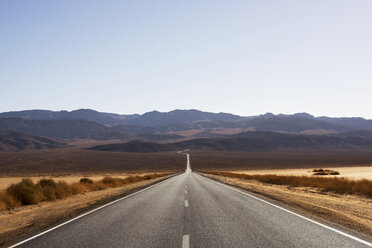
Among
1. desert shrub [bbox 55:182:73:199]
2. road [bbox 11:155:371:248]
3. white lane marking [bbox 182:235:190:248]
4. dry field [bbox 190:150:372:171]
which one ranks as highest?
white lane marking [bbox 182:235:190:248]

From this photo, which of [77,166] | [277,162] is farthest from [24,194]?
[277,162]

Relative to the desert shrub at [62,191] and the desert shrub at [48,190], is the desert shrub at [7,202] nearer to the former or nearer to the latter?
the desert shrub at [48,190]

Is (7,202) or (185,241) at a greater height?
(185,241)

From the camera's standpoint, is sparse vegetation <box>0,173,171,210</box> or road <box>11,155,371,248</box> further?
sparse vegetation <box>0,173,171,210</box>

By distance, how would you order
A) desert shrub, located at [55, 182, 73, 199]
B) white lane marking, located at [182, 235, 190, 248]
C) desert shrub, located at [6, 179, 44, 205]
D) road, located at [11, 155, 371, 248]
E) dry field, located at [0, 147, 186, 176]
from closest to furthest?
white lane marking, located at [182, 235, 190, 248] < road, located at [11, 155, 371, 248] < desert shrub, located at [6, 179, 44, 205] < desert shrub, located at [55, 182, 73, 199] < dry field, located at [0, 147, 186, 176]

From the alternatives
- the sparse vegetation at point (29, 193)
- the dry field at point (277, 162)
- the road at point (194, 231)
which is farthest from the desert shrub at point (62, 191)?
the dry field at point (277, 162)

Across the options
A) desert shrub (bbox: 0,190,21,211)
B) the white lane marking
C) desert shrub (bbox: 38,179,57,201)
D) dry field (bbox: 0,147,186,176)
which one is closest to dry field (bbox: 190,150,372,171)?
dry field (bbox: 0,147,186,176)

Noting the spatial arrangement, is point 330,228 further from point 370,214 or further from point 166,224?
point 166,224

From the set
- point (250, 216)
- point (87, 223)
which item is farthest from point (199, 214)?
point (87, 223)

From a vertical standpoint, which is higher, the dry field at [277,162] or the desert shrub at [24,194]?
the desert shrub at [24,194]

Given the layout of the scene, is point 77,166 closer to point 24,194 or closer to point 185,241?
point 24,194

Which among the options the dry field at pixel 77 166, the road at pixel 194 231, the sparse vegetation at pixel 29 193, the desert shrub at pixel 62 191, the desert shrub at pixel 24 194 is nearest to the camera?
the road at pixel 194 231

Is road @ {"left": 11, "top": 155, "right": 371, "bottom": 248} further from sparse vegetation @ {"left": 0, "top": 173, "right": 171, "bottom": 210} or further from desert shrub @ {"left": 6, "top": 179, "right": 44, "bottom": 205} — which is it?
desert shrub @ {"left": 6, "top": 179, "right": 44, "bottom": 205}

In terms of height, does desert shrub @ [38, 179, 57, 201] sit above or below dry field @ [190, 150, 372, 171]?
above
